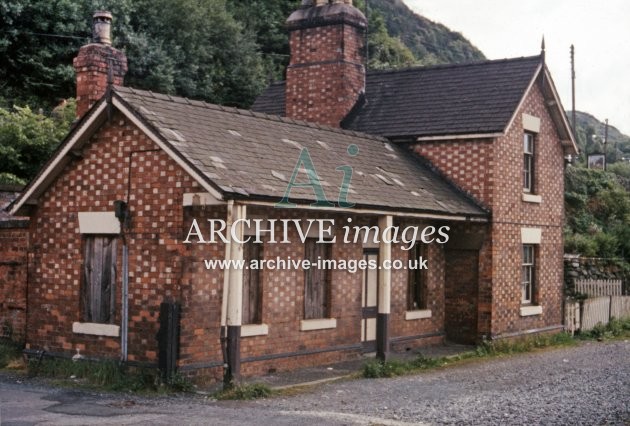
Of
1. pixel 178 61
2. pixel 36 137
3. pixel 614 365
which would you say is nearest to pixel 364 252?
pixel 614 365

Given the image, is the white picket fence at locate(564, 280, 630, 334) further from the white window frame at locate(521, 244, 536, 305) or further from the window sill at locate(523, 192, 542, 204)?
the window sill at locate(523, 192, 542, 204)

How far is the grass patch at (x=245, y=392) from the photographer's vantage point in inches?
466

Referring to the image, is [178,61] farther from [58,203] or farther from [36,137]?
[58,203]

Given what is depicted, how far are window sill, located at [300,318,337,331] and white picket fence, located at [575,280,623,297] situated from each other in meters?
9.68

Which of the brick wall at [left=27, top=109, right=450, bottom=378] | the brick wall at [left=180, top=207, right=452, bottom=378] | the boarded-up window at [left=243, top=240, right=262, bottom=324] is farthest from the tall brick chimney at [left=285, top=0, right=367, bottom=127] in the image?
the boarded-up window at [left=243, top=240, right=262, bottom=324]

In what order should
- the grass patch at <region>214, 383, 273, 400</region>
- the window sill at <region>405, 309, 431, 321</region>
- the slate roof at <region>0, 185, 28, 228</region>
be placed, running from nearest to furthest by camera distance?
1. the grass patch at <region>214, 383, 273, 400</region>
2. the slate roof at <region>0, 185, 28, 228</region>
3. the window sill at <region>405, 309, 431, 321</region>

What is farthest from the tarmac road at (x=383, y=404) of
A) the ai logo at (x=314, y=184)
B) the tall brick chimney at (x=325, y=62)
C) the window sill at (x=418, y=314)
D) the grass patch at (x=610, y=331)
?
the tall brick chimney at (x=325, y=62)

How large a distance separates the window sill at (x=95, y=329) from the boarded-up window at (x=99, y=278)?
14 centimetres

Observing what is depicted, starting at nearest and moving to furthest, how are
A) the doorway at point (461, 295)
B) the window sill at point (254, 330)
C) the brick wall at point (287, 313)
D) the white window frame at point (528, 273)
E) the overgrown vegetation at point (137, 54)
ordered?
the brick wall at point (287, 313) < the window sill at point (254, 330) < the doorway at point (461, 295) < the white window frame at point (528, 273) < the overgrown vegetation at point (137, 54)

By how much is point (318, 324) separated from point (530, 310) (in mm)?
6836

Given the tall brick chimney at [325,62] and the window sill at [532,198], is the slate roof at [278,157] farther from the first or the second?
the tall brick chimney at [325,62]

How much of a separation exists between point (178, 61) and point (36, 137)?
11.8 m

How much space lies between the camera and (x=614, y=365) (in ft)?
53.9

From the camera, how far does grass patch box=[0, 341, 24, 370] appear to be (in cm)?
1468
